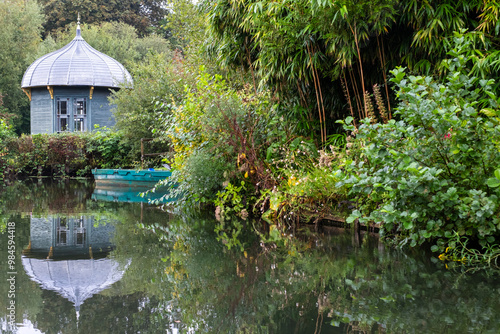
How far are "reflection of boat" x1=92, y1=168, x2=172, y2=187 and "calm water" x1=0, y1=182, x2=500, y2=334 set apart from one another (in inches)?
317

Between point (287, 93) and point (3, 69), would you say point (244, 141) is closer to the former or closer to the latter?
point (287, 93)

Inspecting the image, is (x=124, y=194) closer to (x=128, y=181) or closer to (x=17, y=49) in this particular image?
(x=128, y=181)

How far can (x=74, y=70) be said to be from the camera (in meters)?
26.4

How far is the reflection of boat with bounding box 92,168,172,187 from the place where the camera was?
13.8 meters

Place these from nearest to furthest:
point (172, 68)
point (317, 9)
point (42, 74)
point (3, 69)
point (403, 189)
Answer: point (403, 189) → point (317, 9) → point (172, 68) → point (42, 74) → point (3, 69)

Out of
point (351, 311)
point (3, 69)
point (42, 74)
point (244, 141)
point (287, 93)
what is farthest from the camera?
point (3, 69)

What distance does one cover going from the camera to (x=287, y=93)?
25.8ft

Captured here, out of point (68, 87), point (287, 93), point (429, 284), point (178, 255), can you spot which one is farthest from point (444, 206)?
point (68, 87)

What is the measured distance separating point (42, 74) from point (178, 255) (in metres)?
25.1

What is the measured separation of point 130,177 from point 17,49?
23.3 meters

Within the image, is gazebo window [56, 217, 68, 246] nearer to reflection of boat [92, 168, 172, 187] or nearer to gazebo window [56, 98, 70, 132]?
reflection of boat [92, 168, 172, 187]

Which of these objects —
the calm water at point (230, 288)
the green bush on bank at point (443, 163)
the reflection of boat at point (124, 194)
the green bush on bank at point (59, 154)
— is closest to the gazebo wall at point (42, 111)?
the green bush on bank at point (59, 154)

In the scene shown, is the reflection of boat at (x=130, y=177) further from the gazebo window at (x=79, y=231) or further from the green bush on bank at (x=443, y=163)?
the green bush on bank at (x=443, y=163)

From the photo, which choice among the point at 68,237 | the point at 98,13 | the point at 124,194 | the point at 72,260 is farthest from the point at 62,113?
the point at 72,260
